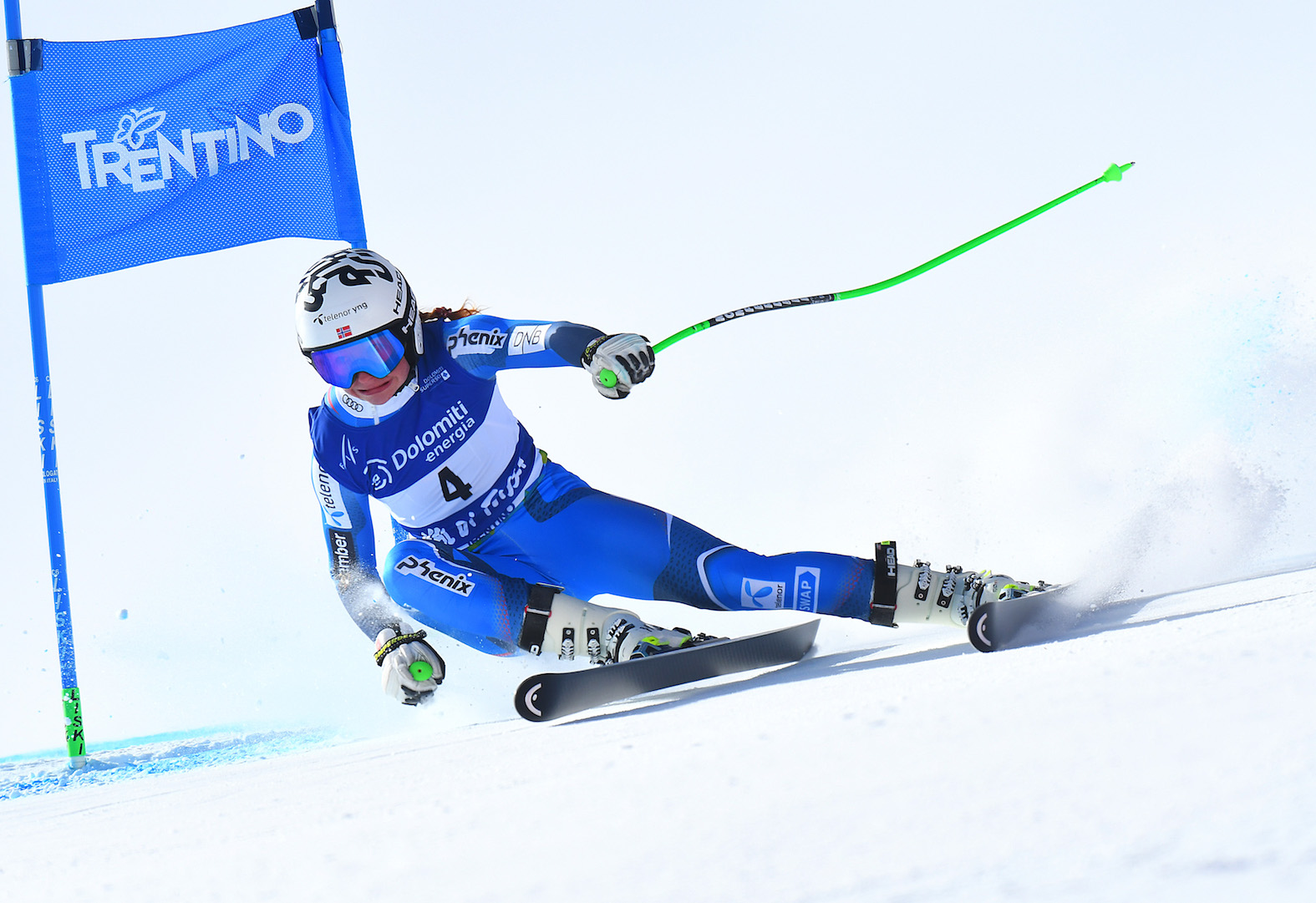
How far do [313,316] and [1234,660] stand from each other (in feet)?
8.66

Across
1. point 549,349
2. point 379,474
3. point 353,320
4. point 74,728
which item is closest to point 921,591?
point 549,349

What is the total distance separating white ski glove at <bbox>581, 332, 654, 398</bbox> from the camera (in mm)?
2799

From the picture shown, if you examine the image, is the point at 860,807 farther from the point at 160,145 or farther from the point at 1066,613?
the point at 160,145

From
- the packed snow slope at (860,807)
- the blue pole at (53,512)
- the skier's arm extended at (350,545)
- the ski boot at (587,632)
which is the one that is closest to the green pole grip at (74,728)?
the blue pole at (53,512)

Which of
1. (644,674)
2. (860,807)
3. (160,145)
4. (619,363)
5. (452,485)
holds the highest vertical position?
(160,145)

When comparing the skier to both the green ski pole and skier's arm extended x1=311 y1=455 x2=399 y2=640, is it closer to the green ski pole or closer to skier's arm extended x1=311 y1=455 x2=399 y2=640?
skier's arm extended x1=311 y1=455 x2=399 y2=640

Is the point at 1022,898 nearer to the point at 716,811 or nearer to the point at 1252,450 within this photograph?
the point at 716,811

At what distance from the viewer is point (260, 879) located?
106cm

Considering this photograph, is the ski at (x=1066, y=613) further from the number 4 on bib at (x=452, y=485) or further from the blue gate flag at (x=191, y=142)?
the blue gate flag at (x=191, y=142)

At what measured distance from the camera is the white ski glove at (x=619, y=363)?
9.18ft

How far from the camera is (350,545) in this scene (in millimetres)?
3410

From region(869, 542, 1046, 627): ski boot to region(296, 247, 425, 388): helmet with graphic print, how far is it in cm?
162

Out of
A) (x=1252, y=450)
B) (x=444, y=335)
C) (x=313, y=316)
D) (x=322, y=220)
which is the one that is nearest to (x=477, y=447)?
(x=444, y=335)

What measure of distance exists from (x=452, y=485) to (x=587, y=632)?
75cm
